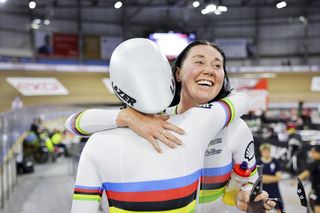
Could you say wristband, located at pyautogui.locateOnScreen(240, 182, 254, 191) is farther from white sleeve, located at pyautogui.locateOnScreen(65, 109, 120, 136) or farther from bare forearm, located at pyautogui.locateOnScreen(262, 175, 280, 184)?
bare forearm, located at pyautogui.locateOnScreen(262, 175, 280, 184)

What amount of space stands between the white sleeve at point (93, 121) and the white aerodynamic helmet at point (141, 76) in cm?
10

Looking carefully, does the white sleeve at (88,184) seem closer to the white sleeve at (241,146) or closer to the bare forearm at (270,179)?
the white sleeve at (241,146)

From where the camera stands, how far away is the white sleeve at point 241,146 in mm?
1688

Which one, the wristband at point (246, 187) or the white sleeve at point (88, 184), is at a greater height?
the white sleeve at point (88, 184)

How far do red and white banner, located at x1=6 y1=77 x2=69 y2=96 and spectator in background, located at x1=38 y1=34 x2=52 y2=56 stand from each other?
4.87 metres

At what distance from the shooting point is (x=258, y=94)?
9.21m

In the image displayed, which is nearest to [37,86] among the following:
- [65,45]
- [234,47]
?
[65,45]

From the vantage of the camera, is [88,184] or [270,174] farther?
[270,174]

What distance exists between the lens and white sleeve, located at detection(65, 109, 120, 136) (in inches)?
52.2

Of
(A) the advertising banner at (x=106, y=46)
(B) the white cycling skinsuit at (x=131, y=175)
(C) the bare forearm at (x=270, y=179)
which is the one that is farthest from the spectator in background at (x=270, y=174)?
(A) the advertising banner at (x=106, y=46)

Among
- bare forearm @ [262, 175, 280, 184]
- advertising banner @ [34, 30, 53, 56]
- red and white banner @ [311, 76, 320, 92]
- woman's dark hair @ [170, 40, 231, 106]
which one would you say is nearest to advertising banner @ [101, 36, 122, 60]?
advertising banner @ [34, 30, 53, 56]

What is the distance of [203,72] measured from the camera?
159 cm

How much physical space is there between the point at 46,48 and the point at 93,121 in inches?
751

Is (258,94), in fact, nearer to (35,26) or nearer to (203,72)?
(203,72)
